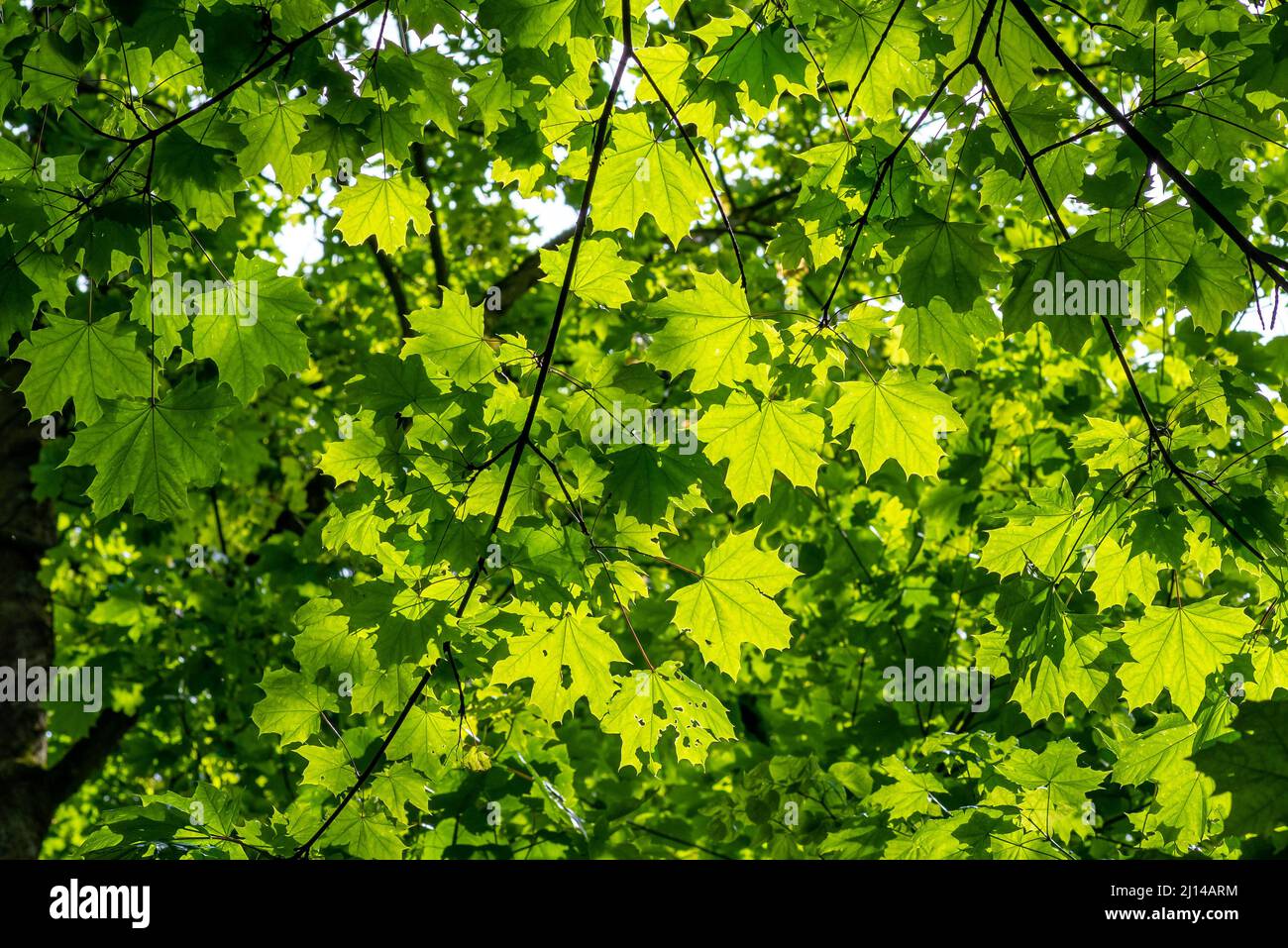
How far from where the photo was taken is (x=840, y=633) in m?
5.52

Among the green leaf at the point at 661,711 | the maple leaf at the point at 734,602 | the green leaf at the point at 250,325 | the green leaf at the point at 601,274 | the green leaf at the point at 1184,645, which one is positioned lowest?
the green leaf at the point at 661,711

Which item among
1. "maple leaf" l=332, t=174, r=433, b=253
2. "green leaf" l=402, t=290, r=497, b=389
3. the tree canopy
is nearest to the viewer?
the tree canopy

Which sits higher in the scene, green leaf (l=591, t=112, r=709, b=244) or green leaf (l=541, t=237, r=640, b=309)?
green leaf (l=591, t=112, r=709, b=244)

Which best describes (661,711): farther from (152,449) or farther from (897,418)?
(152,449)

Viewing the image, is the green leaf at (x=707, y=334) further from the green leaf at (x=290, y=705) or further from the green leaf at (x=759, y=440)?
the green leaf at (x=290, y=705)

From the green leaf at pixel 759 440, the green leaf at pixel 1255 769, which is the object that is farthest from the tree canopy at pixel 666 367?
the green leaf at pixel 1255 769

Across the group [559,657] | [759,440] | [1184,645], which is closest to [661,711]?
[559,657]

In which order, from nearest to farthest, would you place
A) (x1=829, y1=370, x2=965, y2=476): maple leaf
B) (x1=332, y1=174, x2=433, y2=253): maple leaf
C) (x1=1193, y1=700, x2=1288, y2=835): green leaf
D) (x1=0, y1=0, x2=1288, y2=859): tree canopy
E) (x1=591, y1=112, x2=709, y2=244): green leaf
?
(x1=1193, y1=700, x2=1288, y2=835): green leaf < (x1=0, y1=0, x2=1288, y2=859): tree canopy < (x1=829, y1=370, x2=965, y2=476): maple leaf < (x1=591, y1=112, x2=709, y2=244): green leaf < (x1=332, y1=174, x2=433, y2=253): maple leaf

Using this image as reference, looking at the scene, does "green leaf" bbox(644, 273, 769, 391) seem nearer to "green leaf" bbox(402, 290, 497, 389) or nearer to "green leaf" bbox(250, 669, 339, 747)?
"green leaf" bbox(402, 290, 497, 389)

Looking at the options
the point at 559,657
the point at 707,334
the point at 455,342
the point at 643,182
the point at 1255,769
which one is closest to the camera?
the point at 1255,769

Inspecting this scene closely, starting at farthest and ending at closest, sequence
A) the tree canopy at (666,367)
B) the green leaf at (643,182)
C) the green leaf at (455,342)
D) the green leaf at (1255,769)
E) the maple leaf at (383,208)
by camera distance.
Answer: the maple leaf at (383,208) < the green leaf at (643,182) < the green leaf at (455,342) < the tree canopy at (666,367) < the green leaf at (1255,769)

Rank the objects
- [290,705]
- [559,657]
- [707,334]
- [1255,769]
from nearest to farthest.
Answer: [1255,769]
[707,334]
[559,657]
[290,705]

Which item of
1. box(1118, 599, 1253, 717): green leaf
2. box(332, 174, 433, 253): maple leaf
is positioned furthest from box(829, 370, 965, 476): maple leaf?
box(332, 174, 433, 253): maple leaf

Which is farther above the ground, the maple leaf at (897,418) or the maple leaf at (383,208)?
the maple leaf at (383,208)
